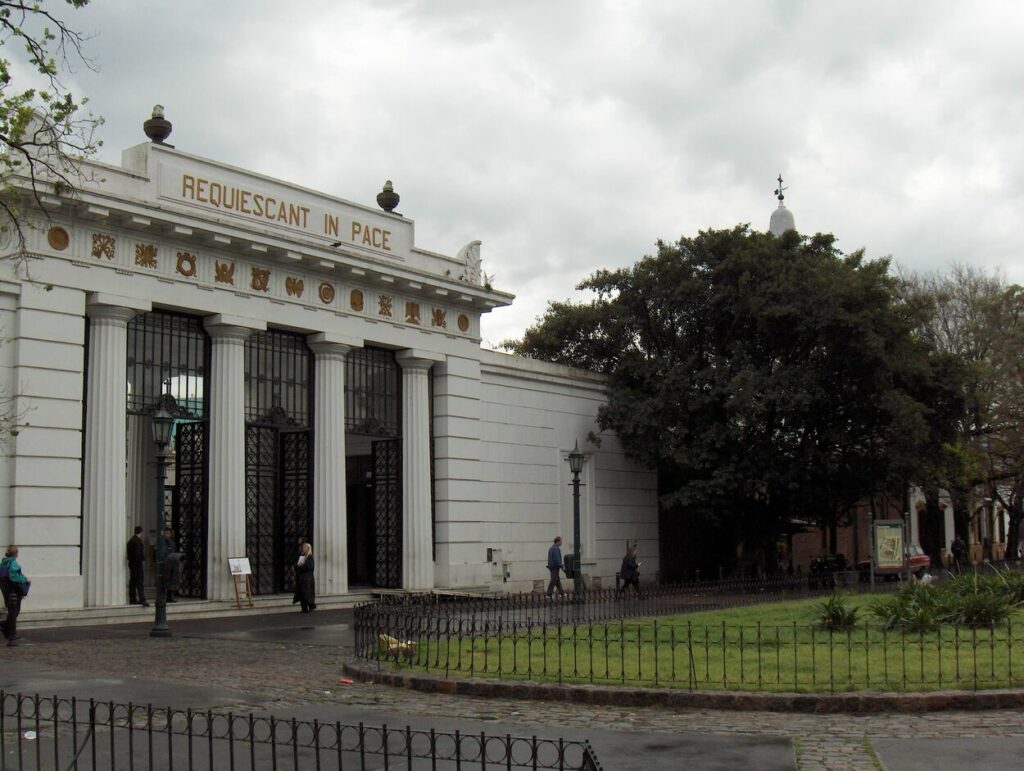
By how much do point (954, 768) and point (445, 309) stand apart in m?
23.2

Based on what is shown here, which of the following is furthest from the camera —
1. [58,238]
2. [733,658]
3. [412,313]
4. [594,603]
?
[412,313]

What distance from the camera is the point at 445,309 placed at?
30.0 m

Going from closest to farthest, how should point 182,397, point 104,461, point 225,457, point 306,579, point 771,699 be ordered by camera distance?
point 771,699 → point 104,461 → point 306,579 → point 225,457 → point 182,397

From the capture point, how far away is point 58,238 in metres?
21.7

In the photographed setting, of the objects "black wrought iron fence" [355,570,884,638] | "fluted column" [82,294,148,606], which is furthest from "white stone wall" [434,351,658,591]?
"fluted column" [82,294,148,606]

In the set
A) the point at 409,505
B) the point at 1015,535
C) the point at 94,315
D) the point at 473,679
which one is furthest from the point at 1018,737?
the point at 1015,535

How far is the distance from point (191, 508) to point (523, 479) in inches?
405

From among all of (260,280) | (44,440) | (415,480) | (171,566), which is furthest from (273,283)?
(171,566)

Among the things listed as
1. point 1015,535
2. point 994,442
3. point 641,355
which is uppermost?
point 641,355

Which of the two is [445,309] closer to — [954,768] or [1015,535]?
[954,768]

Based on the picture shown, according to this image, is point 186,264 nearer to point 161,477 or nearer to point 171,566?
point 171,566

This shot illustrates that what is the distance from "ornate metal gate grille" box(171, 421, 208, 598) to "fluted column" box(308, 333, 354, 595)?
2.75m

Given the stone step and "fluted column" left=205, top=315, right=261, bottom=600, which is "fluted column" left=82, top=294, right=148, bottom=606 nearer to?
the stone step

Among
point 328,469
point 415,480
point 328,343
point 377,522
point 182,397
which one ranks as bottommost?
point 377,522
